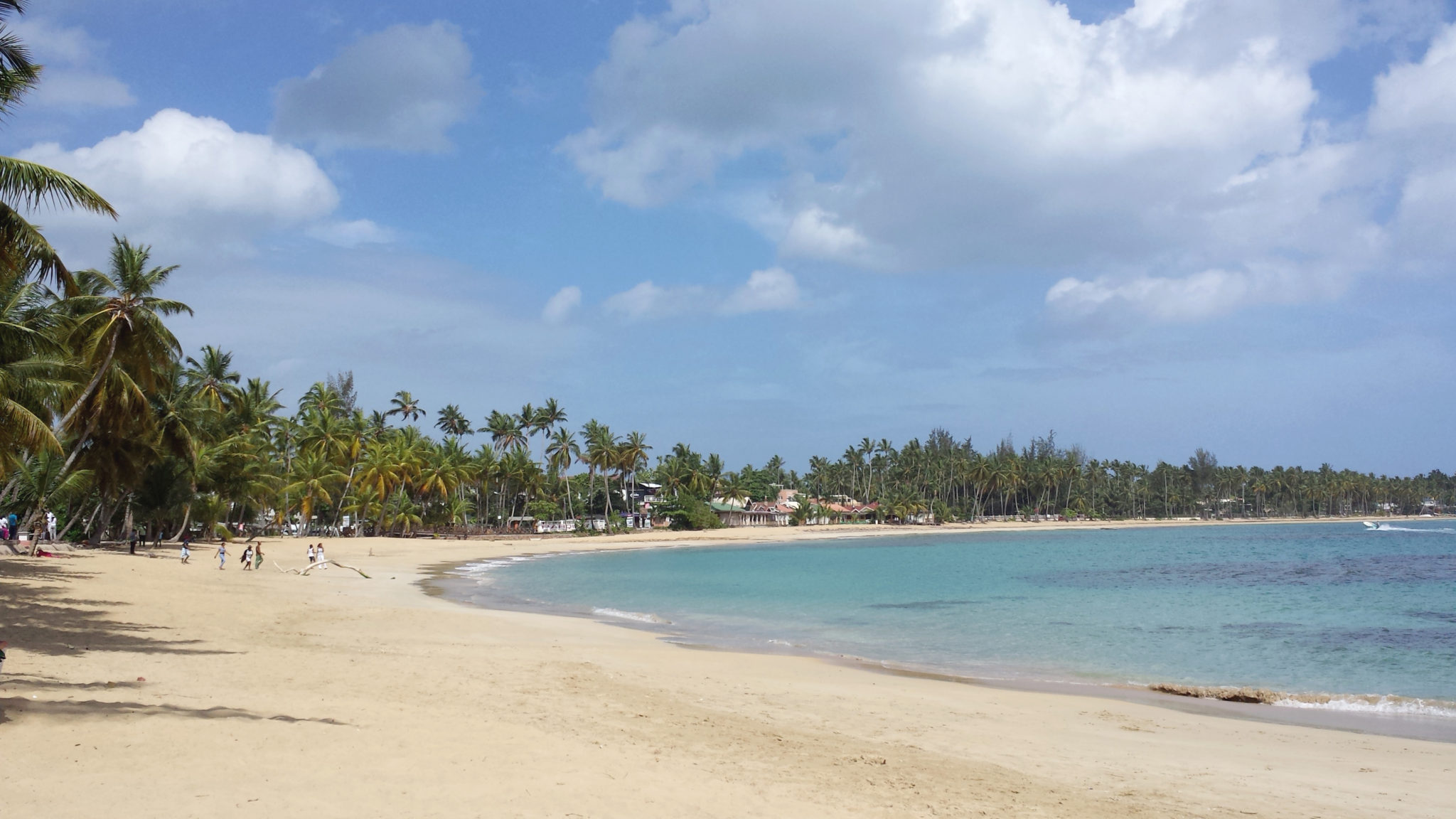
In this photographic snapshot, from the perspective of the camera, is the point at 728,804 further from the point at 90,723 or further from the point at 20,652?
Answer: the point at 20,652

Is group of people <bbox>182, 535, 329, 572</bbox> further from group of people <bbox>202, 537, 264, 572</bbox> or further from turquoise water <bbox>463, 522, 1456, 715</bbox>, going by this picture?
turquoise water <bbox>463, 522, 1456, 715</bbox>

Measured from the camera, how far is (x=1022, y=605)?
28.0 metres

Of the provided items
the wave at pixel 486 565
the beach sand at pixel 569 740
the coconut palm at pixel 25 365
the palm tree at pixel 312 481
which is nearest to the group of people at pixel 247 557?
the wave at pixel 486 565

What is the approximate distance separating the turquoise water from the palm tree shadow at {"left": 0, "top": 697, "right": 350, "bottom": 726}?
1196 cm

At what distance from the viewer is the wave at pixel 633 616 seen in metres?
23.4

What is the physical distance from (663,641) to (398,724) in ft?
36.6

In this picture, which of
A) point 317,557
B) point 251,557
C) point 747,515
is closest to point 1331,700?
point 317,557

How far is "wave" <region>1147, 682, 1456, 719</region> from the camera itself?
1330 centimetres

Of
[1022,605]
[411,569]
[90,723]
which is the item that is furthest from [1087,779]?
[411,569]

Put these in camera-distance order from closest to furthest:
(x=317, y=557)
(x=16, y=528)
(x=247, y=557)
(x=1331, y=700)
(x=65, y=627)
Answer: (x=65, y=627) → (x=1331, y=700) → (x=247, y=557) → (x=317, y=557) → (x=16, y=528)

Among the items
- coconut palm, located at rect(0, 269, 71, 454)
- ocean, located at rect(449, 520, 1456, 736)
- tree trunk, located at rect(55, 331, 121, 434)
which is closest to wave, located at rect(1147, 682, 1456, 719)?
ocean, located at rect(449, 520, 1456, 736)

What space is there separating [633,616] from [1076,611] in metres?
13.2

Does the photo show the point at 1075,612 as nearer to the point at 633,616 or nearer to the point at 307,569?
the point at 633,616

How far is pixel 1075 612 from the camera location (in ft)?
85.6
